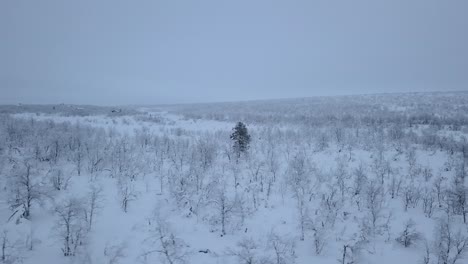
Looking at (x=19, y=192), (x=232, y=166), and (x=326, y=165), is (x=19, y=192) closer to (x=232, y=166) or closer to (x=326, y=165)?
(x=232, y=166)

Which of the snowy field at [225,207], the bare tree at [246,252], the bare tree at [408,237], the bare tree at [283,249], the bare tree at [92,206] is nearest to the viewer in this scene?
the bare tree at [246,252]

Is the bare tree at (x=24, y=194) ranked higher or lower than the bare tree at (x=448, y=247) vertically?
higher

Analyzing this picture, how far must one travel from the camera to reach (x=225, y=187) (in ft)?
61.8

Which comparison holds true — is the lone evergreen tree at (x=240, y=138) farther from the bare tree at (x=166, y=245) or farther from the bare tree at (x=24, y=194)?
the bare tree at (x=24, y=194)

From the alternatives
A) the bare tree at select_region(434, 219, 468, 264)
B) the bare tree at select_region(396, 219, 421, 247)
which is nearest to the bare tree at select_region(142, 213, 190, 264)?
the bare tree at select_region(396, 219, 421, 247)

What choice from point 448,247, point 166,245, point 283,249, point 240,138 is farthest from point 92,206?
point 448,247

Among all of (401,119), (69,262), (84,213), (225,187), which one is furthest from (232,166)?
(401,119)

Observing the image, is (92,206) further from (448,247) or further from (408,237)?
(448,247)

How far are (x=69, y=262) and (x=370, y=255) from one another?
13028 mm

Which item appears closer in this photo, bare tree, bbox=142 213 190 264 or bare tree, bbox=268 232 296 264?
bare tree, bbox=268 232 296 264

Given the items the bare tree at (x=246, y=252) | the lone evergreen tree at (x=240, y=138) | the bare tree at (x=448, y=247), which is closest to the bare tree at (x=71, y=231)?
the bare tree at (x=246, y=252)

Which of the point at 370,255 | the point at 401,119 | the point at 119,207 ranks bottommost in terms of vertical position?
the point at 370,255

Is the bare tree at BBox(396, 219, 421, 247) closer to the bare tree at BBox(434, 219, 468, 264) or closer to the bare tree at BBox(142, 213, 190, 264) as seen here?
the bare tree at BBox(434, 219, 468, 264)

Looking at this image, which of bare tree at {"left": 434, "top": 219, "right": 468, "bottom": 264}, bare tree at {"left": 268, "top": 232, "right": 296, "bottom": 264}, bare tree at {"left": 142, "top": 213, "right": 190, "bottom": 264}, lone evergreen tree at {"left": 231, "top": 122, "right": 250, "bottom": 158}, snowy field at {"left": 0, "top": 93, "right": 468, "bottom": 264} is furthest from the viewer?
lone evergreen tree at {"left": 231, "top": 122, "right": 250, "bottom": 158}
